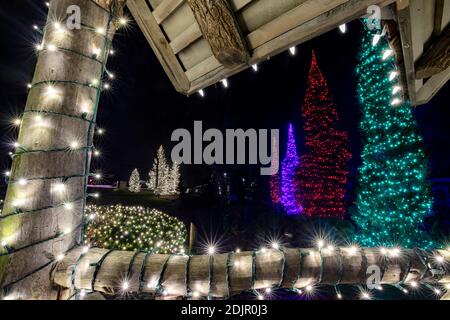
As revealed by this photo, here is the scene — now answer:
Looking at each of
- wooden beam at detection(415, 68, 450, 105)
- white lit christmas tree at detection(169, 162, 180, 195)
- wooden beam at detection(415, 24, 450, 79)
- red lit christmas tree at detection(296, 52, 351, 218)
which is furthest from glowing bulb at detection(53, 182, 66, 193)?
white lit christmas tree at detection(169, 162, 180, 195)

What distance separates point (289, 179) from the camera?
1750cm

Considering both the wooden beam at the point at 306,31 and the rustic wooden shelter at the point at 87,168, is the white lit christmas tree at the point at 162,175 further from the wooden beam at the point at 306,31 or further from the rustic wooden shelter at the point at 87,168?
the wooden beam at the point at 306,31

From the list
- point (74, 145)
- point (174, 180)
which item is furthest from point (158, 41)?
point (174, 180)

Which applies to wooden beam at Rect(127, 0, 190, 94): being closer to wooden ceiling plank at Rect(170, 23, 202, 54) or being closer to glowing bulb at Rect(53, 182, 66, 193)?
wooden ceiling plank at Rect(170, 23, 202, 54)

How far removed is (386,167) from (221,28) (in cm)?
968

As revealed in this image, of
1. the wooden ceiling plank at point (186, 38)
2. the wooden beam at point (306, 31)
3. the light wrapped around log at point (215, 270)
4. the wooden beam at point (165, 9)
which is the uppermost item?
the wooden beam at point (165, 9)

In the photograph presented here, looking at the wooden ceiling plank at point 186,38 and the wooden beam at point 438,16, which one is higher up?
the wooden beam at point 438,16

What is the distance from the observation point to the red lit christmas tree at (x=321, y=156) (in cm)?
1304

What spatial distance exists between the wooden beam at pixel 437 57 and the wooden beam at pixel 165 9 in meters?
2.14

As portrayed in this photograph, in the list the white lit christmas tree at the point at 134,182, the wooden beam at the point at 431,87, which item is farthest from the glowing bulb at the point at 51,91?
the white lit christmas tree at the point at 134,182

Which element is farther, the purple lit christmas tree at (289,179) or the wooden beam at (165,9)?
the purple lit christmas tree at (289,179)

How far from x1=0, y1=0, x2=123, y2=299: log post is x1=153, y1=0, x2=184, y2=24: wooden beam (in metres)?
0.35

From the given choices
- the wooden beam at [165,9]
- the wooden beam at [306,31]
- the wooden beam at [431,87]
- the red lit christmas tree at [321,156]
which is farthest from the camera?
the red lit christmas tree at [321,156]

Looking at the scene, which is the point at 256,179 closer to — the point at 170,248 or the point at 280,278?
the point at 170,248
